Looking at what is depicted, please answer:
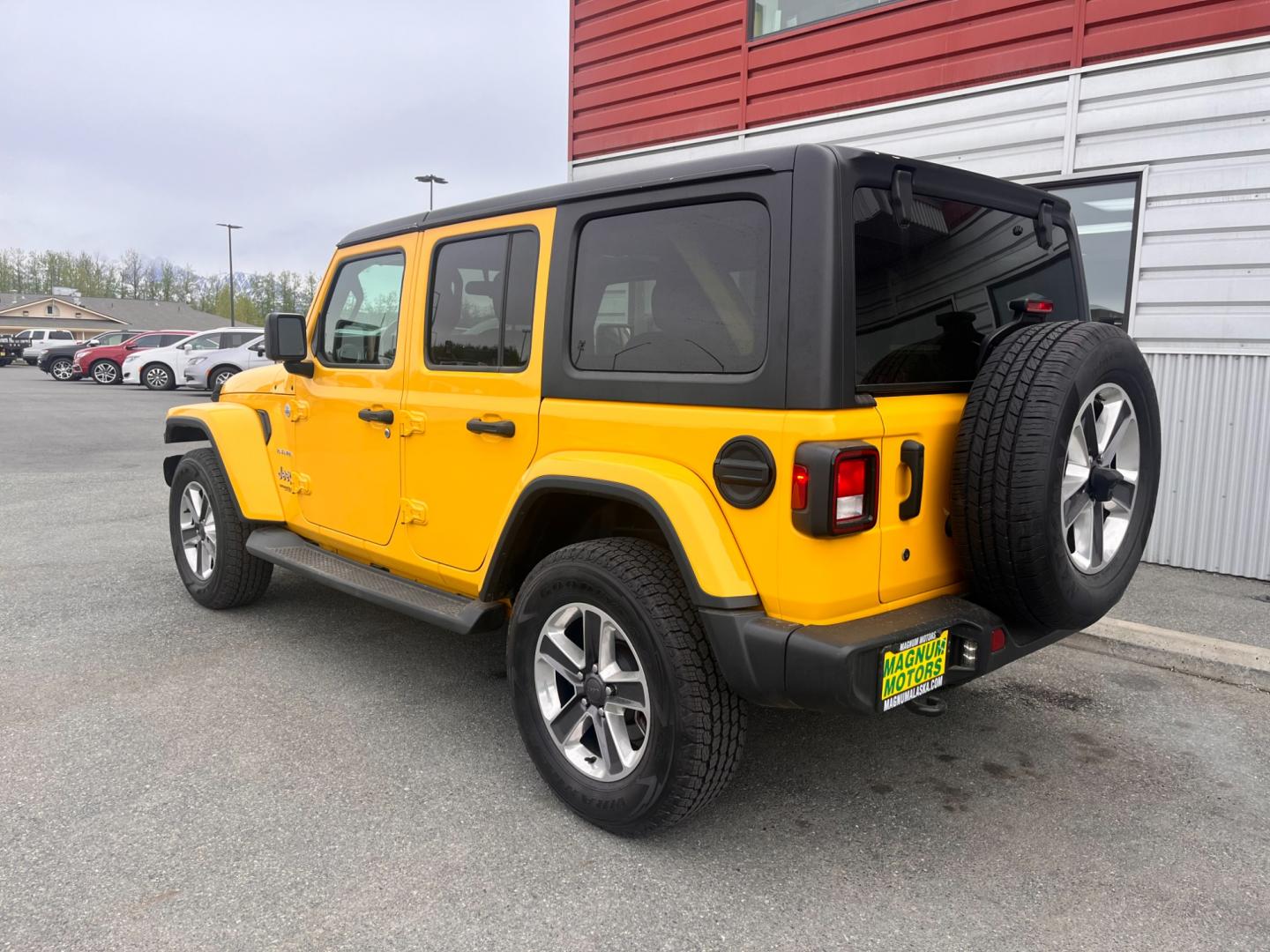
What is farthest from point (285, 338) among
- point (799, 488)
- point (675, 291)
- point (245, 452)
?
point (799, 488)

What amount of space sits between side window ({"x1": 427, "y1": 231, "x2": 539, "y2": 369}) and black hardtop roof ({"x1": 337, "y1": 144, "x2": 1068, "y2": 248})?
0.11 metres

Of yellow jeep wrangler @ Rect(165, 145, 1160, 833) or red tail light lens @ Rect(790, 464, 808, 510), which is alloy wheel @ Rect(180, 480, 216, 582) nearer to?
yellow jeep wrangler @ Rect(165, 145, 1160, 833)

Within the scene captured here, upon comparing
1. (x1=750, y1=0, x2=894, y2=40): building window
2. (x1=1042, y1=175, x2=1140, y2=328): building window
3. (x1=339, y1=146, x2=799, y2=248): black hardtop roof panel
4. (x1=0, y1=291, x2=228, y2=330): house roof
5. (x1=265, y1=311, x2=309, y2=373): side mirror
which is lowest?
(x1=265, y1=311, x2=309, y2=373): side mirror

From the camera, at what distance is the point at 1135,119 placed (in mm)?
5660

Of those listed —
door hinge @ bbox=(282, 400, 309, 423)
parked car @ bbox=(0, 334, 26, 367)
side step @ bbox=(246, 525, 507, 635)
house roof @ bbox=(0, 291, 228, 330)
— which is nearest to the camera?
side step @ bbox=(246, 525, 507, 635)

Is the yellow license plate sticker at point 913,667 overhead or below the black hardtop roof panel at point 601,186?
below

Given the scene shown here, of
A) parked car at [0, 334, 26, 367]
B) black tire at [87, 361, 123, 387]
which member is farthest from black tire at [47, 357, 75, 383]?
parked car at [0, 334, 26, 367]

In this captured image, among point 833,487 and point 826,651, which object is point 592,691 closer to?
point 826,651

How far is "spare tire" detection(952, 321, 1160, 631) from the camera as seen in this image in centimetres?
248

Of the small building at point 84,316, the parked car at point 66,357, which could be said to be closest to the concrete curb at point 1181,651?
the parked car at point 66,357

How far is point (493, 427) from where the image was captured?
3195mm

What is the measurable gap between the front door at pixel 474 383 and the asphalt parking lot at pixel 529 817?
0.82 metres

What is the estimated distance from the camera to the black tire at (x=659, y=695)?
8.36ft

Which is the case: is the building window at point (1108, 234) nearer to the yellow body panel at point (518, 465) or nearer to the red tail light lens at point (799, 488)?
the yellow body panel at point (518, 465)
